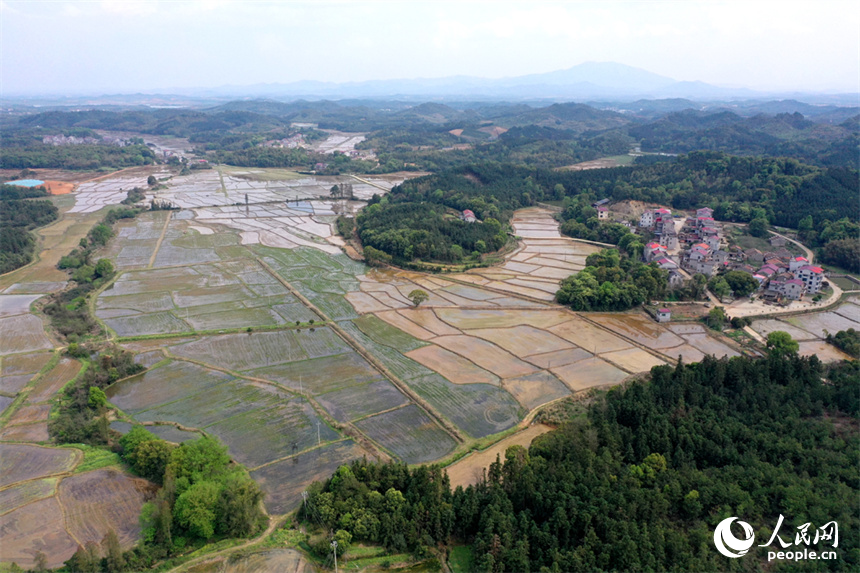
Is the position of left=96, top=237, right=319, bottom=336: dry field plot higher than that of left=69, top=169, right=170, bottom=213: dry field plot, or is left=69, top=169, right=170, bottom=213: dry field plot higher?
left=69, top=169, right=170, bottom=213: dry field plot

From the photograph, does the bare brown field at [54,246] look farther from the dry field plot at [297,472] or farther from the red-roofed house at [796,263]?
the red-roofed house at [796,263]

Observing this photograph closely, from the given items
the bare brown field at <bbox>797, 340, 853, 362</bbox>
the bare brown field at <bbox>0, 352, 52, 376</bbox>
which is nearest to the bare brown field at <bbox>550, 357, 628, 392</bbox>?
the bare brown field at <bbox>797, 340, 853, 362</bbox>

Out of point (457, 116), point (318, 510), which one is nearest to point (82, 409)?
point (318, 510)

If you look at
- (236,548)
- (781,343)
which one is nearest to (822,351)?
(781,343)

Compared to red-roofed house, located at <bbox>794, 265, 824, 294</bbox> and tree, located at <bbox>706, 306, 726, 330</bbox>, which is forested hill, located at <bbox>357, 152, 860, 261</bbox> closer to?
red-roofed house, located at <bbox>794, 265, 824, 294</bbox>

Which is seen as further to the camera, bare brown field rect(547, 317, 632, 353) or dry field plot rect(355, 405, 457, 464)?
bare brown field rect(547, 317, 632, 353)

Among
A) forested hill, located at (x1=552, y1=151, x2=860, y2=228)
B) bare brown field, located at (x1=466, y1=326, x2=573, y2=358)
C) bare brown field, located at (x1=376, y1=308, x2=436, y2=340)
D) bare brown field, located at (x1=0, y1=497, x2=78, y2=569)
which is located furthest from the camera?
forested hill, located at (x1=552, y1=151, x2=860, y2=228)
